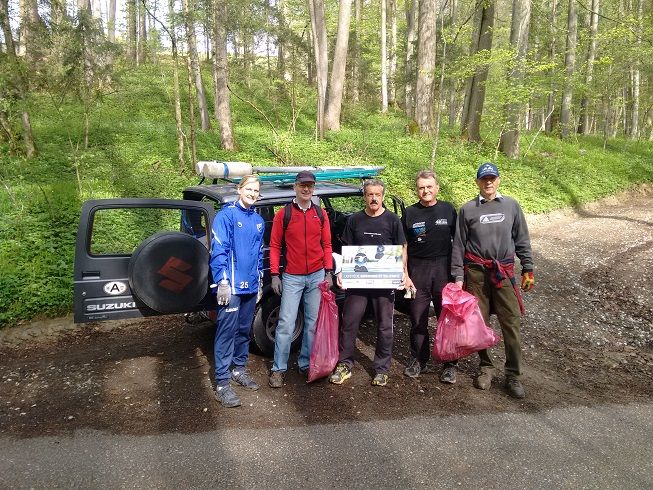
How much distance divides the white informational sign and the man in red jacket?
0.26 meters

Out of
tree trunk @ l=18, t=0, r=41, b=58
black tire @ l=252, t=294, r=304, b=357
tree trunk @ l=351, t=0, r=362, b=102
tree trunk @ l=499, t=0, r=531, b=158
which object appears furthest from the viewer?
tree trunk @ l=351, t=0, r=362, b=102

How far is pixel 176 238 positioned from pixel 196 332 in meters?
2.06

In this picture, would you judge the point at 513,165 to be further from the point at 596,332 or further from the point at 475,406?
the point at 475,406

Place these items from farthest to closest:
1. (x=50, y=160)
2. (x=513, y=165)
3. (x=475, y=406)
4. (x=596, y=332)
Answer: (x=513, y=165) < (x=50, y=160) < (x=596, y=332) < (x=475, y=406)

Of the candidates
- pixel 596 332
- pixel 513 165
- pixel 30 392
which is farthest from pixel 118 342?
pixel 513 165

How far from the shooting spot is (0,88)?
800cm

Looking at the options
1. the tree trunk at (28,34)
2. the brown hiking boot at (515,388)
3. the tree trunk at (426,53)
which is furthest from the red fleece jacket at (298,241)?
the tree trunk at (426,53)

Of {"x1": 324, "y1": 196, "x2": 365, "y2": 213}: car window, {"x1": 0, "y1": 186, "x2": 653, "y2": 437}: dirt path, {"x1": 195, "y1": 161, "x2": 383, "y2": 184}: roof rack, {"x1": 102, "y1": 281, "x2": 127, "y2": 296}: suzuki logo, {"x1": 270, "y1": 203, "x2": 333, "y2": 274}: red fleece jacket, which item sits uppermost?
{"x1": 195, "y1": 161, "x2": 383, "y2": 184}: roof rack

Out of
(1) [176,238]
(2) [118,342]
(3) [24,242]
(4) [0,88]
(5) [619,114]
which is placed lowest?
(2) [118,342]

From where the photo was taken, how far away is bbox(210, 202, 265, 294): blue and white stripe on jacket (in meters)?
4.07

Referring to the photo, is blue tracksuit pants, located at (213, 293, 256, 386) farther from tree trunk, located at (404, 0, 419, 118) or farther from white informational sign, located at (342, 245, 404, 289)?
tree trunk, located at (404, 0, 419, 118)

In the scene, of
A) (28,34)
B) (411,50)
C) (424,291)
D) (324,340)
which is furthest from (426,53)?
(324,340)

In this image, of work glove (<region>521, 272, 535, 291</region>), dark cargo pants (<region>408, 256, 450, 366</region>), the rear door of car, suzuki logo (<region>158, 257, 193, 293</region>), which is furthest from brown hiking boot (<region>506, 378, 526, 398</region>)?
suzuki logo (<region>158, 257, 193, 293</region>)

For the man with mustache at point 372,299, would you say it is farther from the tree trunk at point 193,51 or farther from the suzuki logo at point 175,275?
the tree trunk at point 193,51
